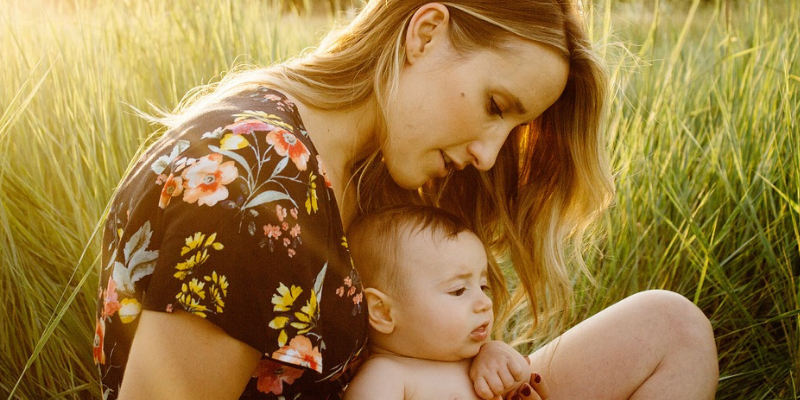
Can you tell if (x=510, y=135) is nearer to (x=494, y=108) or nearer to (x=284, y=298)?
(x=494, y=108)

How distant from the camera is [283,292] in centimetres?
127

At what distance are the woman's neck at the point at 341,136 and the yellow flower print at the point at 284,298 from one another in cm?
46

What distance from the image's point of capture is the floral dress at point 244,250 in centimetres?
122

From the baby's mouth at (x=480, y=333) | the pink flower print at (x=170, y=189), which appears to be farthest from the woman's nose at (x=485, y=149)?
the pink flower print at (x=170, y=189)

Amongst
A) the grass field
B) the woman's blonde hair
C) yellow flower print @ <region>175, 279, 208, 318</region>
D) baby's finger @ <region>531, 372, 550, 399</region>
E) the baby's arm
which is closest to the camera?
yellow flower print @ <region>175, 279, 208, 318</region>

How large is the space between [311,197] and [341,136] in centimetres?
42

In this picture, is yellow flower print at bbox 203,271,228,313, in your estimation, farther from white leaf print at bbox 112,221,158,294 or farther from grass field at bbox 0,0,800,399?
grass field at bbox 0,0,800,399

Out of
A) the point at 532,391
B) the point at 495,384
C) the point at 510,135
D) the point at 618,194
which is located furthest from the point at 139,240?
the point at 618,194

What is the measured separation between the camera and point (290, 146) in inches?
53.4

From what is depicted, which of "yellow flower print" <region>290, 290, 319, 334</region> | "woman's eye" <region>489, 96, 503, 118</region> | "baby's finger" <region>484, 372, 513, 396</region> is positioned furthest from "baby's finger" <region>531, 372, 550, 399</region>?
"yellow flower print" <region>290, 290, 319, 334</region>

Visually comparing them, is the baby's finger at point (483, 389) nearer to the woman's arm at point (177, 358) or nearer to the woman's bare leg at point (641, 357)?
the woman's bare leg at point (641, 357)

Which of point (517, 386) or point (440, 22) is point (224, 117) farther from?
point (517, 386)

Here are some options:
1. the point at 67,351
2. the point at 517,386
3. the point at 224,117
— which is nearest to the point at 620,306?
the point at 517,386

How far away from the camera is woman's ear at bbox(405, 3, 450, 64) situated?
169cm
